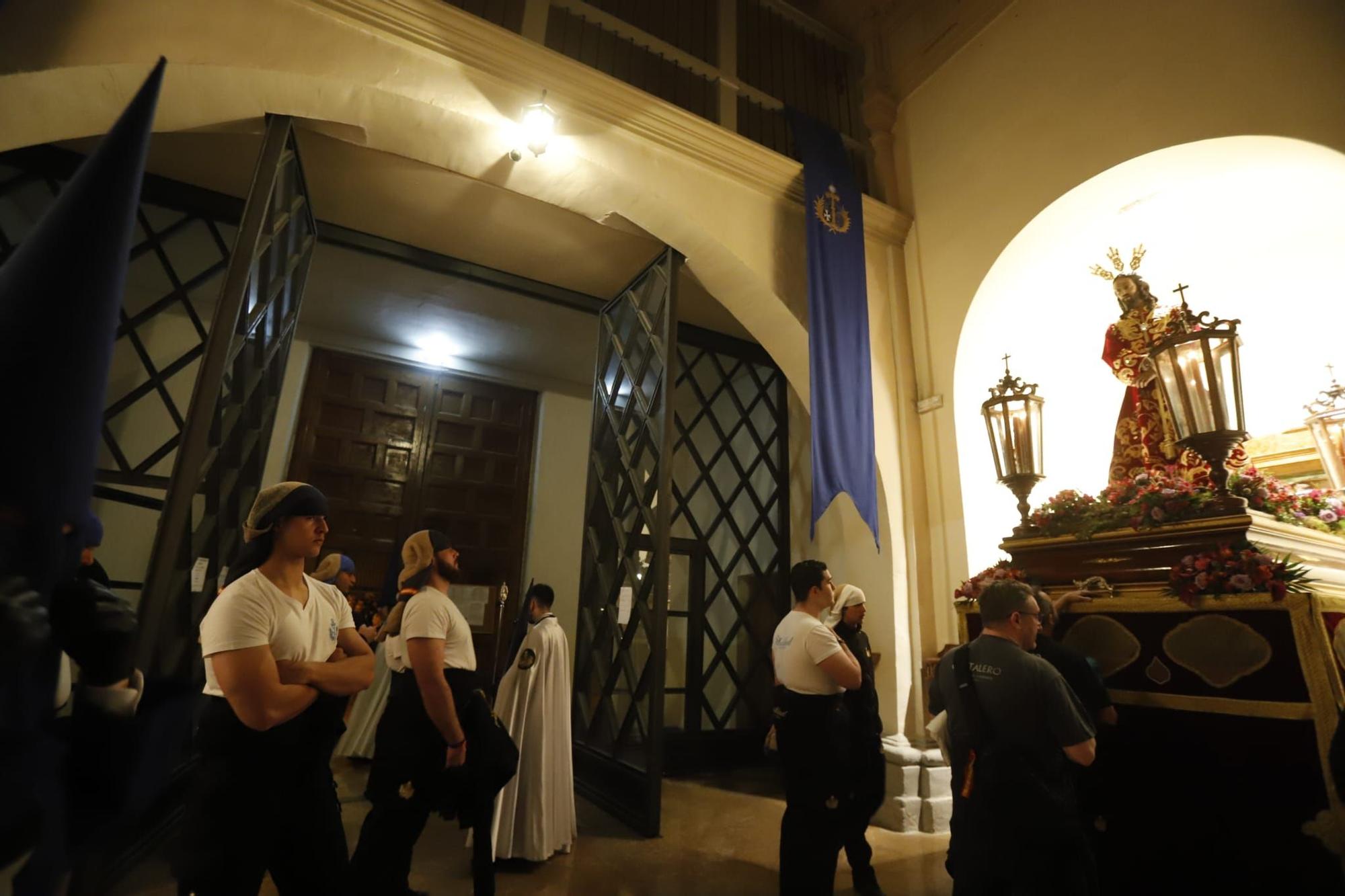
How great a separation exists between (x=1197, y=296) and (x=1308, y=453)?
1277mm

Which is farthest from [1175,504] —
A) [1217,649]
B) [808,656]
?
[808,656]

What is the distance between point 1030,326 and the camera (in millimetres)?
4641

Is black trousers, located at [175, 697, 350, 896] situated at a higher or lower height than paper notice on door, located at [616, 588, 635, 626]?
lower

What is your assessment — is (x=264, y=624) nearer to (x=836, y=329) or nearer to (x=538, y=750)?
(x=538, y=750)

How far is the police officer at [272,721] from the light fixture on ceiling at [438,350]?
4.84 meters

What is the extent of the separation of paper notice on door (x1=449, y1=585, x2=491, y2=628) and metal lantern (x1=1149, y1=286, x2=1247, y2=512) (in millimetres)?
5433

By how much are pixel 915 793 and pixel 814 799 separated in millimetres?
1854

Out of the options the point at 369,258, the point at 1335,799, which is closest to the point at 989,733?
the point at 1335,799

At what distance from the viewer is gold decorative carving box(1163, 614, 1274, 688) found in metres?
2.27

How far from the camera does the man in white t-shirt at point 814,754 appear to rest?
2.28 metres

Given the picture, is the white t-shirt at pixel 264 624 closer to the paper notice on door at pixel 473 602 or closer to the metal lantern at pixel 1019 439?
the metal lantern at pixel 1019 439

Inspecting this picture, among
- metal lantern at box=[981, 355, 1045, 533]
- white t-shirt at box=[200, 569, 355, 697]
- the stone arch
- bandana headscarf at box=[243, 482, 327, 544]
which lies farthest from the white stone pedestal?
bandana headscarf at box=[243, 482, 327, 544]

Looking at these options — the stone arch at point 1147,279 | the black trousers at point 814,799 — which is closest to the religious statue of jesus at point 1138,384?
the stone arch at point 1147,279

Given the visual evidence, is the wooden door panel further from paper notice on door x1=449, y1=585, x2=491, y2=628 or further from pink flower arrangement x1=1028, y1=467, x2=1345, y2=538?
pink flower arrangement x1=1028, y1=467, x2=1345, y2=538
